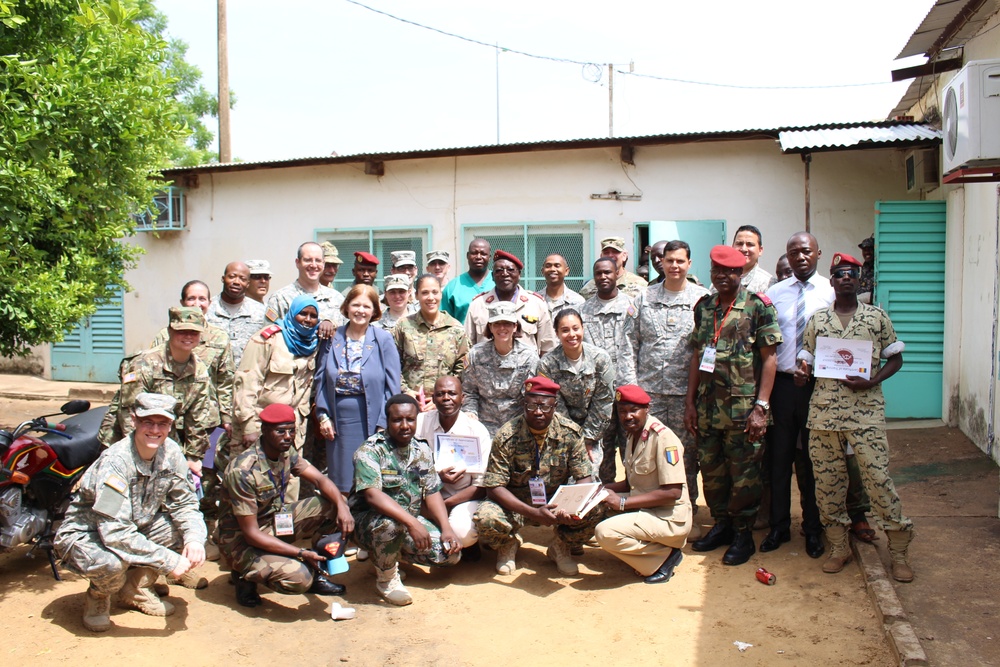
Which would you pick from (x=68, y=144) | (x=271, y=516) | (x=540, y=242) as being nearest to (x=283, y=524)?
(x=271, y=516)

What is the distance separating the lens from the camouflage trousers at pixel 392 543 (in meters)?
4.84

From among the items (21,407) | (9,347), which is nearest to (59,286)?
(9,347)

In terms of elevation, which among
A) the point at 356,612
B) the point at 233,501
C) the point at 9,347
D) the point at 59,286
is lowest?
the point at 356,612

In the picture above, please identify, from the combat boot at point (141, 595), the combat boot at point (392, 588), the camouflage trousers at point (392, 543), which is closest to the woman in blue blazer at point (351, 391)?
the camouflage trousers at point (392, 543)

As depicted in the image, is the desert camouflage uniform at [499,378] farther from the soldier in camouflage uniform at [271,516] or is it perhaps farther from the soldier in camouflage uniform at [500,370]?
the soldier in camouflage uniform at [271,516]

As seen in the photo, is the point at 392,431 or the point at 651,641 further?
the point at 392,431

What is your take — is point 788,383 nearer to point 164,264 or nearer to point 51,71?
point 51,71

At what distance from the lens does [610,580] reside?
5.17 meters

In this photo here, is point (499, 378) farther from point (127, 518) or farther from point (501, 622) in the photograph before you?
point (127, 518)

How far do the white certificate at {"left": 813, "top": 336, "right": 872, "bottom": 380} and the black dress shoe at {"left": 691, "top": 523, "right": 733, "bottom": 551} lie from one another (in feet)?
4.18

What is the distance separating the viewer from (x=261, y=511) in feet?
15.9

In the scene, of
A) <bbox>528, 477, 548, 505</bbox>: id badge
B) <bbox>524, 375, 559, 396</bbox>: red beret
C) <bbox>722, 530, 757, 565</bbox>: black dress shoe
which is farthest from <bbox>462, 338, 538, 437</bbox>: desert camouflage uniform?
<bbox>722, 530, 757, 565</bbox>: black dress shoe

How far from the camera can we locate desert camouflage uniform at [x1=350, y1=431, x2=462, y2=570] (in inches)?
191

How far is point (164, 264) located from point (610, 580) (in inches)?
403
